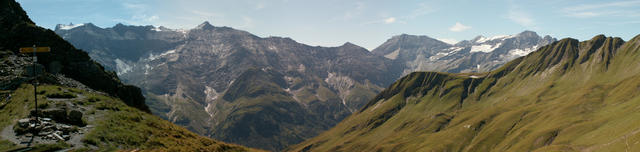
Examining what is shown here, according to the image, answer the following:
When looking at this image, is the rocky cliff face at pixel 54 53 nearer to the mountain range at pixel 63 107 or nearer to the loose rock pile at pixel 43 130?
the mountain range at pixel 63 107

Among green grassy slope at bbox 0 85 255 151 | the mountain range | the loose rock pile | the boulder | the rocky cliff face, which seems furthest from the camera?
the rocky cliff face

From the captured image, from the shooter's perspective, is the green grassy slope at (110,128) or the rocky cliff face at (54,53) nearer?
the green grassy slope at (110,128)

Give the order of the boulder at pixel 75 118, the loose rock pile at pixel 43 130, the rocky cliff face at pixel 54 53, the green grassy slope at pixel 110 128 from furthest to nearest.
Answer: the rocky cliff face at pixel 54 53
the boulder at pixel 75 118
the green grassy slope at pixel 110 128
the loose rock pile at pixel 43 130

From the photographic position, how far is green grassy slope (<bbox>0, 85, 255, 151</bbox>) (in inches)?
1358

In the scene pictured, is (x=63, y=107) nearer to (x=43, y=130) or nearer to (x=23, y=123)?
(x=23, y=123)

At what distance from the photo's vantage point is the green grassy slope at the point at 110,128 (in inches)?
1358

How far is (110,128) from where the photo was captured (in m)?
38.3

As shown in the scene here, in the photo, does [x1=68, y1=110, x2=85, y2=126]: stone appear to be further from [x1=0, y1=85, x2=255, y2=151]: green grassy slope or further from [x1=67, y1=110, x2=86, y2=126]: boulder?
[x1=0, y1=85, x2=255, y2=151]: green grassy slope

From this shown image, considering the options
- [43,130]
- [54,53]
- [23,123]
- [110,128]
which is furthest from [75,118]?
[54,53]

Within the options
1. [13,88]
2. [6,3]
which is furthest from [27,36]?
[13,88]

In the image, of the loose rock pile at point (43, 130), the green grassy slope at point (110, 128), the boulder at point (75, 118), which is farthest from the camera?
the boulder at point (75, 118)

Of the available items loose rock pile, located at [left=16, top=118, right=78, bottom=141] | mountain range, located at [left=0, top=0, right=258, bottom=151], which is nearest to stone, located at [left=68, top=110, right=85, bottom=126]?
mountain range, located at [left=0, top=0, right=258, bottom=151]

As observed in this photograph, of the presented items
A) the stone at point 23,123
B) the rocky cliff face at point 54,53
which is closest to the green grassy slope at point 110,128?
the stone at point 23,123

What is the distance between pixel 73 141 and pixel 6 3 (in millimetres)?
51908
